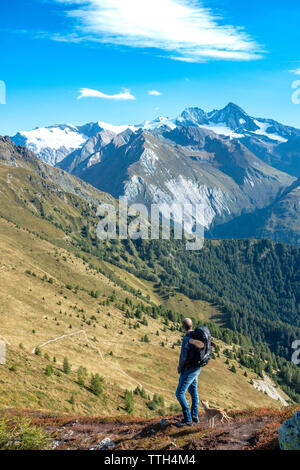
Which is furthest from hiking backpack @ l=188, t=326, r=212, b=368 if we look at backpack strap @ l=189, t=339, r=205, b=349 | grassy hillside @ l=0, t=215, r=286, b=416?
grassy hillside @ l=0, t=215, r=286, b=416

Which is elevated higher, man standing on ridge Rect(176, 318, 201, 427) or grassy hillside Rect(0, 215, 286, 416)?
man standing on ridge Rect(176, 318, 201, 427)

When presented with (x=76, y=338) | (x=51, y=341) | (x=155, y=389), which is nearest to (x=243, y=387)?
(x=155, y=389)

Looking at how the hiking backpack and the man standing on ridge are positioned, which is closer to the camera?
the hiking backpack

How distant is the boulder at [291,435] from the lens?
11.6 meters

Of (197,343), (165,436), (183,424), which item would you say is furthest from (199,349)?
(183,424)

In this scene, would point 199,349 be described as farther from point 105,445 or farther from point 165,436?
point 105,445

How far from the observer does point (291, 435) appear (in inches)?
464

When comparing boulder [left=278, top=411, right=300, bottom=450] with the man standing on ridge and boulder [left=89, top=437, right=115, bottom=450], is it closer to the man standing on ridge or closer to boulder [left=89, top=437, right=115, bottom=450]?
the man standing on ridge

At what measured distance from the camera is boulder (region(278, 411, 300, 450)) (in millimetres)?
11578

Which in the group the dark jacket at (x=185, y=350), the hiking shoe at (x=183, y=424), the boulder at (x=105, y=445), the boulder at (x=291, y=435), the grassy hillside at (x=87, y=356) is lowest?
the grassy hillside at (x=87, y=356)

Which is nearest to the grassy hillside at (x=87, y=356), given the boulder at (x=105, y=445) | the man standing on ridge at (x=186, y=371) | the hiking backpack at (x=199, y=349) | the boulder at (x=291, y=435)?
the boulder at (x=105, y=445)

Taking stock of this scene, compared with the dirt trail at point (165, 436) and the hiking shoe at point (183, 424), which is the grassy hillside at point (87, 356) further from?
→ the hiking shoe at point (183, 424)
